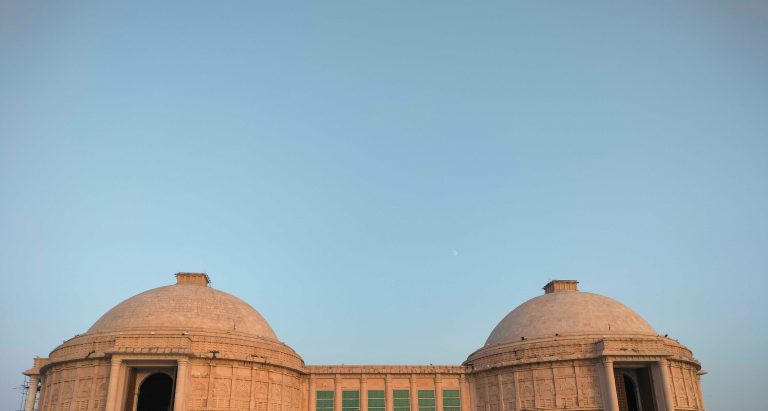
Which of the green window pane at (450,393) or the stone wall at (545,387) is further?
the green window pane at (450,393)

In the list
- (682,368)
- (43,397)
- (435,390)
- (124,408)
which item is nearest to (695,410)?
(682,368)

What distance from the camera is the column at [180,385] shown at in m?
43.8

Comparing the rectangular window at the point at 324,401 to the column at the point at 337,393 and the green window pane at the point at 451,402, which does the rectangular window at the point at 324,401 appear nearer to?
the column at the point at 337,393

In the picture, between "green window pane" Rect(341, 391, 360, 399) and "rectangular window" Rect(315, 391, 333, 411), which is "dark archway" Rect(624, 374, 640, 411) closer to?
"green window pane" Rect(341, 391, 360, 399)

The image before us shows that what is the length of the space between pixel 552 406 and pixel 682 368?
11.7m

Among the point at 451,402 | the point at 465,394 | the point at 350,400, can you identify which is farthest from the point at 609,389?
the point at 350,400

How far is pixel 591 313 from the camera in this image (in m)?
52.8

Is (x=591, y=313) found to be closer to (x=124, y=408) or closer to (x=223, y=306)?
(x=223, y=306)

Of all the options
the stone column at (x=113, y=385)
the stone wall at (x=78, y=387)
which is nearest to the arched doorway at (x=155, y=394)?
the stone wall at (x=78, y=387)

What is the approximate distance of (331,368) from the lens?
53438 millimetres

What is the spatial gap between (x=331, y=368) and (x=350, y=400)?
10.3 feet

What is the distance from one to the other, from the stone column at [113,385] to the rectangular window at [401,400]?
72.9 ft

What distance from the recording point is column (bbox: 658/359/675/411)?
46.3m

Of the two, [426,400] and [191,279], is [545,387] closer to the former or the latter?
[426,400]
